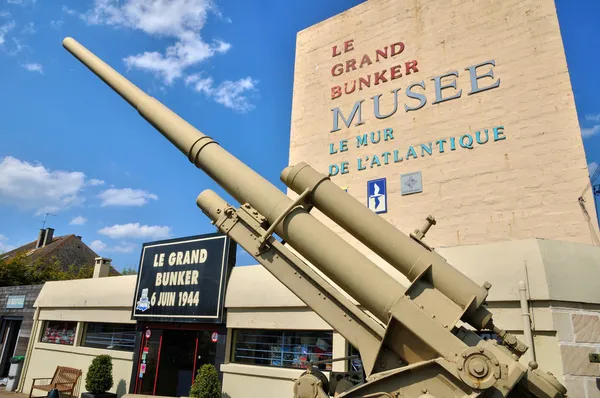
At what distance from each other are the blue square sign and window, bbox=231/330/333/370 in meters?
3.44

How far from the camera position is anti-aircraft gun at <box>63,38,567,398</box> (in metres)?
3.99

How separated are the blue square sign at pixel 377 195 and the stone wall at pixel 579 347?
484cm

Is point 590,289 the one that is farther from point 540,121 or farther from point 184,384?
point 184,384

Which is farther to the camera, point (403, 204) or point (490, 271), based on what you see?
point (403, 204)

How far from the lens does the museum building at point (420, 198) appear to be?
7.03 metres

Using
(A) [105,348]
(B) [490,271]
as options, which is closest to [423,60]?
(B) [490,271]

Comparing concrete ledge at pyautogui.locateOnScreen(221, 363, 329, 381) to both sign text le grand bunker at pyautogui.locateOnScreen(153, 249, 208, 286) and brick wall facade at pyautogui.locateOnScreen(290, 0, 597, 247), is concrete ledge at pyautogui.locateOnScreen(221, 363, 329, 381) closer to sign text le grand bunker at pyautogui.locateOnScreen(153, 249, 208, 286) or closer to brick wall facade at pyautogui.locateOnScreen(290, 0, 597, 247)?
sign text le grand bunker at pyautogui.locateOnScreen(153, 249, 208, 286)

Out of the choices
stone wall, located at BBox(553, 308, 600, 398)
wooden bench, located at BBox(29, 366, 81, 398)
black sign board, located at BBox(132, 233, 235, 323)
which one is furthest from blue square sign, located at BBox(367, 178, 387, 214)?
wooden bench, located at BBox(29, 366, 81, 398)

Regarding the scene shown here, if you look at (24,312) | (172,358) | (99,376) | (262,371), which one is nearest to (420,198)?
(262,371)

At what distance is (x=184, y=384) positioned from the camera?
444 inches

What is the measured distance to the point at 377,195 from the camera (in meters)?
11.0

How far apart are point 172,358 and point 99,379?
6.98 ft

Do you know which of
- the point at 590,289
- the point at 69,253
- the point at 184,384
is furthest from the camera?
the point at 69,253

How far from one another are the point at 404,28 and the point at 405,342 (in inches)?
400
